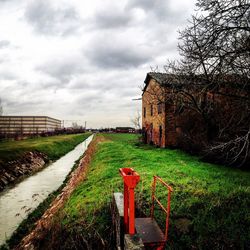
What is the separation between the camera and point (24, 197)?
12070mm

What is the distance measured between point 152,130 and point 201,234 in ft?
68.7

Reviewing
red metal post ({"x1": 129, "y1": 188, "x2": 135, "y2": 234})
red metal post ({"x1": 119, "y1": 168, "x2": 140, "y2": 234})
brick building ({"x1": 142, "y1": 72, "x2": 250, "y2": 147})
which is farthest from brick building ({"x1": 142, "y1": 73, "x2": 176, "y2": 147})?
red metal post ({"x1": 129, "y1": 188, "x2": 135, "y2": 234})

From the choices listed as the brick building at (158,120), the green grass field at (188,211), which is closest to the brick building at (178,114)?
the brick building at (158,120)

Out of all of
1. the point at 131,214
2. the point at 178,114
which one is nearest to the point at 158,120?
the point at 178,114

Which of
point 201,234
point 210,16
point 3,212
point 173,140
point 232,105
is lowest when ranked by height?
point 3,212

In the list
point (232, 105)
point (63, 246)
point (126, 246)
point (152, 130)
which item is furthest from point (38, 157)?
point (126, 246)

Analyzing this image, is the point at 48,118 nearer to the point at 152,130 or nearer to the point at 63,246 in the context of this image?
the point at 152,130

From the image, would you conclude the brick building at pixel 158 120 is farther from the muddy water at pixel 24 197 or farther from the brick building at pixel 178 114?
the muddy water at pixel 24 197

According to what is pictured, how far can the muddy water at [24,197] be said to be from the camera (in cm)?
895

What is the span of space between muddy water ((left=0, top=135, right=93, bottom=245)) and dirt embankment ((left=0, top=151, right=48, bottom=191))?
2.38 ft

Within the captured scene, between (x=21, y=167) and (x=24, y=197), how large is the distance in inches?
274

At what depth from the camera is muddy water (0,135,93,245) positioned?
895 centimetres

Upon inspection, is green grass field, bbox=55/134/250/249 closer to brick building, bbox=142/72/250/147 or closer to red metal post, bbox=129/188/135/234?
red metal post, bbox=129/188/135/234

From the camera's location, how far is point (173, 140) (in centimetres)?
2242
